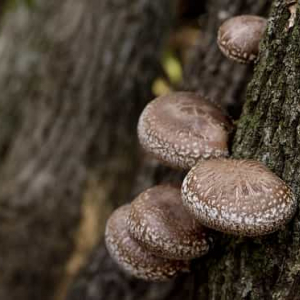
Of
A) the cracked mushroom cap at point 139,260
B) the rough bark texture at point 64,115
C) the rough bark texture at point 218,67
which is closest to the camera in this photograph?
the cracked mushroom cap at point 139,260

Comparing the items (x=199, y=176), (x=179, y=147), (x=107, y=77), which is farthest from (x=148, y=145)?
(x=107, y=77)

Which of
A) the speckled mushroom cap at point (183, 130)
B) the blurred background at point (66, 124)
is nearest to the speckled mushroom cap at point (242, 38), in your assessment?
the speckled mushroom cap at point (183, 130)

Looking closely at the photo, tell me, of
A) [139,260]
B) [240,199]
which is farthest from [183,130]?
[139,260]

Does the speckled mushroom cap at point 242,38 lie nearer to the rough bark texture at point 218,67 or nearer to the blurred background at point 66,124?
the rough bark texture at point 218,67

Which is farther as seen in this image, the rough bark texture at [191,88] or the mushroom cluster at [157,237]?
the rough bark texture at [191,88]

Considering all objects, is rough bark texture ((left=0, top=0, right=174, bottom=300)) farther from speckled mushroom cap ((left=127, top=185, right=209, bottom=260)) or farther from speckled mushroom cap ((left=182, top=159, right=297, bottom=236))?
speckled mushroom cap ((left=182, top=159, right=297, bottom=236))

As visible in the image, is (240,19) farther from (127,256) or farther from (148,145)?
(127,256)

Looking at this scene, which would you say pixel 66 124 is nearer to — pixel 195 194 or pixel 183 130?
pixel 183 130
